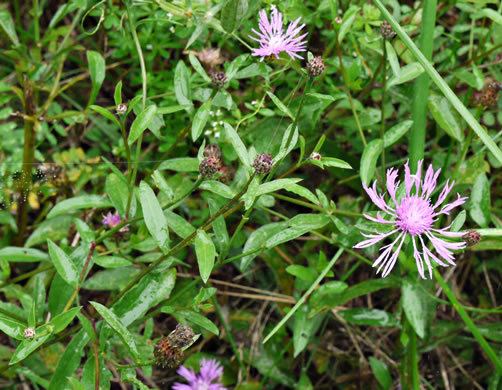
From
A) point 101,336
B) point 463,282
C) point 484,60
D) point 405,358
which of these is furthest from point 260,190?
point 484,60

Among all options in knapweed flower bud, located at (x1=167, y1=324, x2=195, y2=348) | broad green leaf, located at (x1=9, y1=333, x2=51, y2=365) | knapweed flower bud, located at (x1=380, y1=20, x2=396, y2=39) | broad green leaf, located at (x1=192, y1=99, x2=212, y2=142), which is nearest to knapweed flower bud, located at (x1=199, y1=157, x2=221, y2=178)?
broad green leaf, located at (x1=192, y1=99, x2=212, y2=142)

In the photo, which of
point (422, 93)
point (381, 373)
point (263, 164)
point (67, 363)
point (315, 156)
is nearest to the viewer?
point (263, 164)

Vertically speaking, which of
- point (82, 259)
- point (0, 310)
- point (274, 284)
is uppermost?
point (274, 284)

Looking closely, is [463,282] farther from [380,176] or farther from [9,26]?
[9,26]

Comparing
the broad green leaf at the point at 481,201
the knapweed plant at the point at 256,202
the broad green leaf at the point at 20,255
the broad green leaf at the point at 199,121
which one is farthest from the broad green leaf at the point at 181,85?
the broad green leaf at the point at 481,201

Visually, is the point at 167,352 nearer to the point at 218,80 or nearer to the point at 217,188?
the point at 217,188

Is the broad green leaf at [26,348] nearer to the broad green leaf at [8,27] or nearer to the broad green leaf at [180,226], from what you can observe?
the broad green leaf at [180,226]

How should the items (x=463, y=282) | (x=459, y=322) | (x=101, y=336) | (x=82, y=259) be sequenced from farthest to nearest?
(x=463, y=282)
(x=459, y=322)
(x=82, y=259)
(x=101, y=336)

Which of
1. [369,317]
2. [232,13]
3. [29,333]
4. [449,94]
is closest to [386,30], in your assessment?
[449,94]

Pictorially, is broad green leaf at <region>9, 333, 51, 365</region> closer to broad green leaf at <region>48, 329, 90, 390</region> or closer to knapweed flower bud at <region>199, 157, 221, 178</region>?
broad green leaf at <region>48, 329, 90, 390</region>
